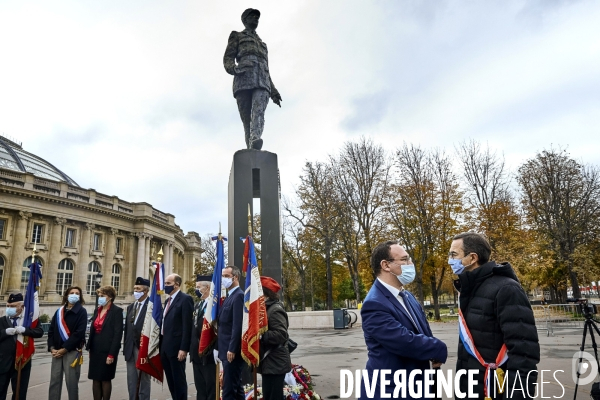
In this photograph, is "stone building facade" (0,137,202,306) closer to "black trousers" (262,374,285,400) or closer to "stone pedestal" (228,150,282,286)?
"stone pedestal" (228,150,282,286)

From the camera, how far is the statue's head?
856cm

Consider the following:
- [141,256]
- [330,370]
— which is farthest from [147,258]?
[330,370]

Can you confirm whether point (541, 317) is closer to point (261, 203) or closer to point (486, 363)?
point (261, 203)

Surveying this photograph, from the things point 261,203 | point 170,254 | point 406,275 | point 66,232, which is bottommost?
point 406,275

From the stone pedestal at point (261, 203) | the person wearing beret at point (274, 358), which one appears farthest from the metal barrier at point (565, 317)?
the person wearing beret at point (274, 358)

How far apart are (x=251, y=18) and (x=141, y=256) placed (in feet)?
171

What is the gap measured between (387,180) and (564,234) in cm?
1485

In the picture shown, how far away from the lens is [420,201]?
1222 inches

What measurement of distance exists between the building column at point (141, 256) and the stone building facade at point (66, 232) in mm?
129

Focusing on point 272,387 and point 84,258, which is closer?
point 272,387

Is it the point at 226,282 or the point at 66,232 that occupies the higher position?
A: the point at 66,232

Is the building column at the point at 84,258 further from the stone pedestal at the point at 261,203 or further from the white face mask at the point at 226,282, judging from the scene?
the white face mask at the point at 226,282

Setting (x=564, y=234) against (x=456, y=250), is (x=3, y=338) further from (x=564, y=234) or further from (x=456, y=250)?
(x=564, y=234)

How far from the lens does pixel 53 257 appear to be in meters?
45.9
